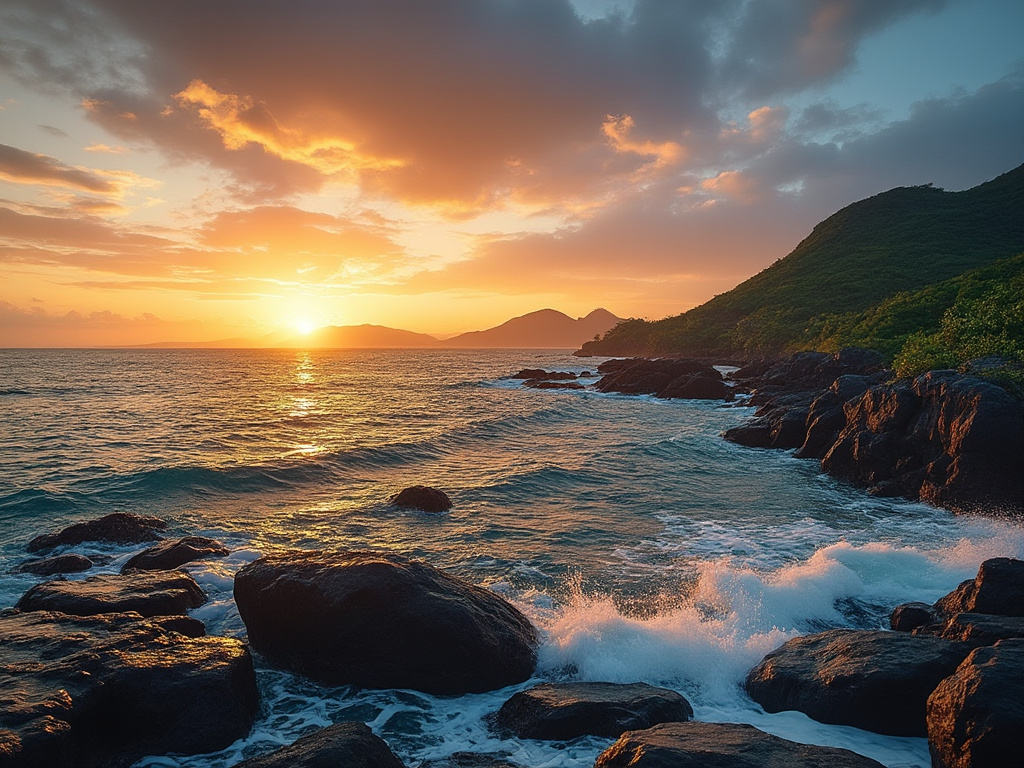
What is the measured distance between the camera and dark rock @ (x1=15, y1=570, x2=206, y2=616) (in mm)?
8391

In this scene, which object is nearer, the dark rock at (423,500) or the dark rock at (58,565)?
the dark rock at (58,565)

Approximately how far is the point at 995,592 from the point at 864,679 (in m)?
3.73

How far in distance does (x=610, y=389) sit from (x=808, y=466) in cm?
3577

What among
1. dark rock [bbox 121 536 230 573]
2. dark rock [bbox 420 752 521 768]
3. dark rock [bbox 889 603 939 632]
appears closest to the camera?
dark rock [bbox 420 752 521 768]

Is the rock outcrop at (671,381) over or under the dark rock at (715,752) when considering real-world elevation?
over

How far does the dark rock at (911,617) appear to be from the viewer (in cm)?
901

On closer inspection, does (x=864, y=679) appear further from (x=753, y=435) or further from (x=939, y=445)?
(x=753, y=435)

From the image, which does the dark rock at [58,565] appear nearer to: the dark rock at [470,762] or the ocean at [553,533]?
the ocean at [553,533]

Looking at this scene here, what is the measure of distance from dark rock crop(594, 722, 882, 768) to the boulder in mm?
13372

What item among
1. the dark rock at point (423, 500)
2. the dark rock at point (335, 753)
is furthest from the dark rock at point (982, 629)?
the dark rock at point (423, 500)

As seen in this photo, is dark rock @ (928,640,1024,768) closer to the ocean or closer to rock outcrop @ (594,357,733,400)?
the ocean

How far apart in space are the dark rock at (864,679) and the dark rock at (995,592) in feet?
7.12

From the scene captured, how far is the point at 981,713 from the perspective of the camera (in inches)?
193

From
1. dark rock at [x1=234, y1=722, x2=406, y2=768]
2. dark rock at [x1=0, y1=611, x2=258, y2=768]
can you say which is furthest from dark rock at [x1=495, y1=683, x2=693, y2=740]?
dark rock at [x1=0, y1=611, x2=258, y2=768]
